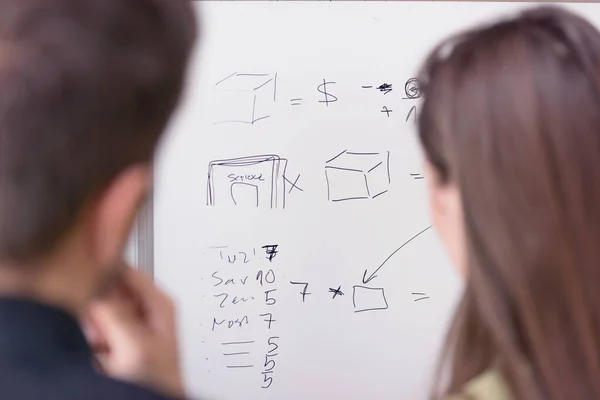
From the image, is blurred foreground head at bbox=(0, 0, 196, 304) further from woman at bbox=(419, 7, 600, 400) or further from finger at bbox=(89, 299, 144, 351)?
woman at bbox=(419, 7, 600, 400)

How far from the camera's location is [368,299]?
124 cm

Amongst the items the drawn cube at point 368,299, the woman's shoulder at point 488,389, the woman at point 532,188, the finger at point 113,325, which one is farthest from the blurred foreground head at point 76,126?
the drawn cube at point 368,299

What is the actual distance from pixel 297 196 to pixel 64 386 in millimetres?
784

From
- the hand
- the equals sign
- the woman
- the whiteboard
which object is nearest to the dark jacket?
the hand

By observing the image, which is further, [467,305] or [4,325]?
[467,305]

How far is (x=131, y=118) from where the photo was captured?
484mm

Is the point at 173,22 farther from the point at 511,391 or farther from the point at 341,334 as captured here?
the point at 341,334

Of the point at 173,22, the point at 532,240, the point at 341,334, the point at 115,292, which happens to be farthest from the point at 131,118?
the point at 341,334

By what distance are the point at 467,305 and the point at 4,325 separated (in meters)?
0.55

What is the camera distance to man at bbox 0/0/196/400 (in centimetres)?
44

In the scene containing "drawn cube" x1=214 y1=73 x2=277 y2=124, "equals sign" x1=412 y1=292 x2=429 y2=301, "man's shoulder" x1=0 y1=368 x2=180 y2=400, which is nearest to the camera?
"man's shoulder" x1=0 y1=368 x2=180 y2=400

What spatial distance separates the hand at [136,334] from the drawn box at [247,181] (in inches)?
20.2

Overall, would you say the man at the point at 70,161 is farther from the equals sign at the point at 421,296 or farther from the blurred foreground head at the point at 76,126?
the equals sign at the point at 421,296

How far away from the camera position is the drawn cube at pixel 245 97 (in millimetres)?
1164
